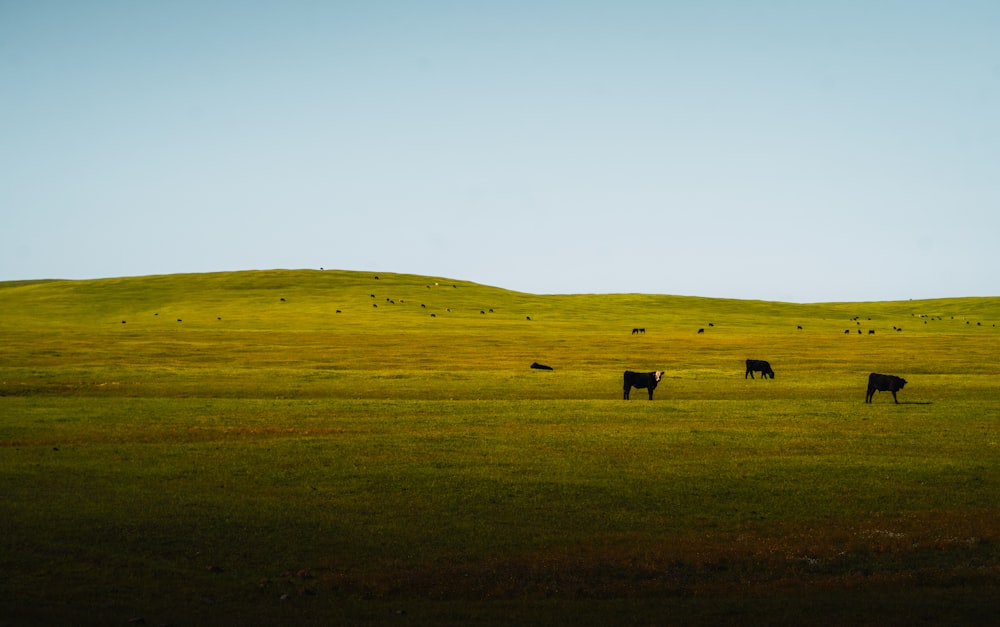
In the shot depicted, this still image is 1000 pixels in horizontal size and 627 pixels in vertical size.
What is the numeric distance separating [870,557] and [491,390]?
30.7 m

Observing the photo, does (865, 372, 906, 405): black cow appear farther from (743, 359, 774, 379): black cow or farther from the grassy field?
(743, 359, 774, 379): black cow

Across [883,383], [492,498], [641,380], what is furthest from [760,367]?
[492,498]

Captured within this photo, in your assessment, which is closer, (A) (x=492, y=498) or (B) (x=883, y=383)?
(A) (x=492, y=498)

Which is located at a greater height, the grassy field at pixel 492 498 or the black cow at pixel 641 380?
the black cow at pixel 641 380

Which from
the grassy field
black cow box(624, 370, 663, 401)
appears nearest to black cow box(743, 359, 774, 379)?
the grassy field

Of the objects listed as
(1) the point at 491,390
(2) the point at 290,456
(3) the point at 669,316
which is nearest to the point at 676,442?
(2) the point at 290,456

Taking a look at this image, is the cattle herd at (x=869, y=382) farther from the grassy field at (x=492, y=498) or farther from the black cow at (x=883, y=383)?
the grassy field at (x=492, y=498)

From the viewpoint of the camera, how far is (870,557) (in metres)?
15.7

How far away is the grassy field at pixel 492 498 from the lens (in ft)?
43.8

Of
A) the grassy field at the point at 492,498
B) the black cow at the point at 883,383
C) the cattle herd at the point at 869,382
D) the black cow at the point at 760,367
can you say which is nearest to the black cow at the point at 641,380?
the cattle herd at the point at 869,382

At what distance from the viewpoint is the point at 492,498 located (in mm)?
20172

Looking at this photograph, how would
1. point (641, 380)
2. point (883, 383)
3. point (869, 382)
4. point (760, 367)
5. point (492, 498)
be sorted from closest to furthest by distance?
point (492, 498) < point (869, 382) < point (883, 383) < point (641, 380) < point (760, 367)

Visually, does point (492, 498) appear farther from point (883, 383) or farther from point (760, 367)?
point (760, 367)

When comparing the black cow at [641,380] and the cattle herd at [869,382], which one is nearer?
the cattle herd at [869,382]
